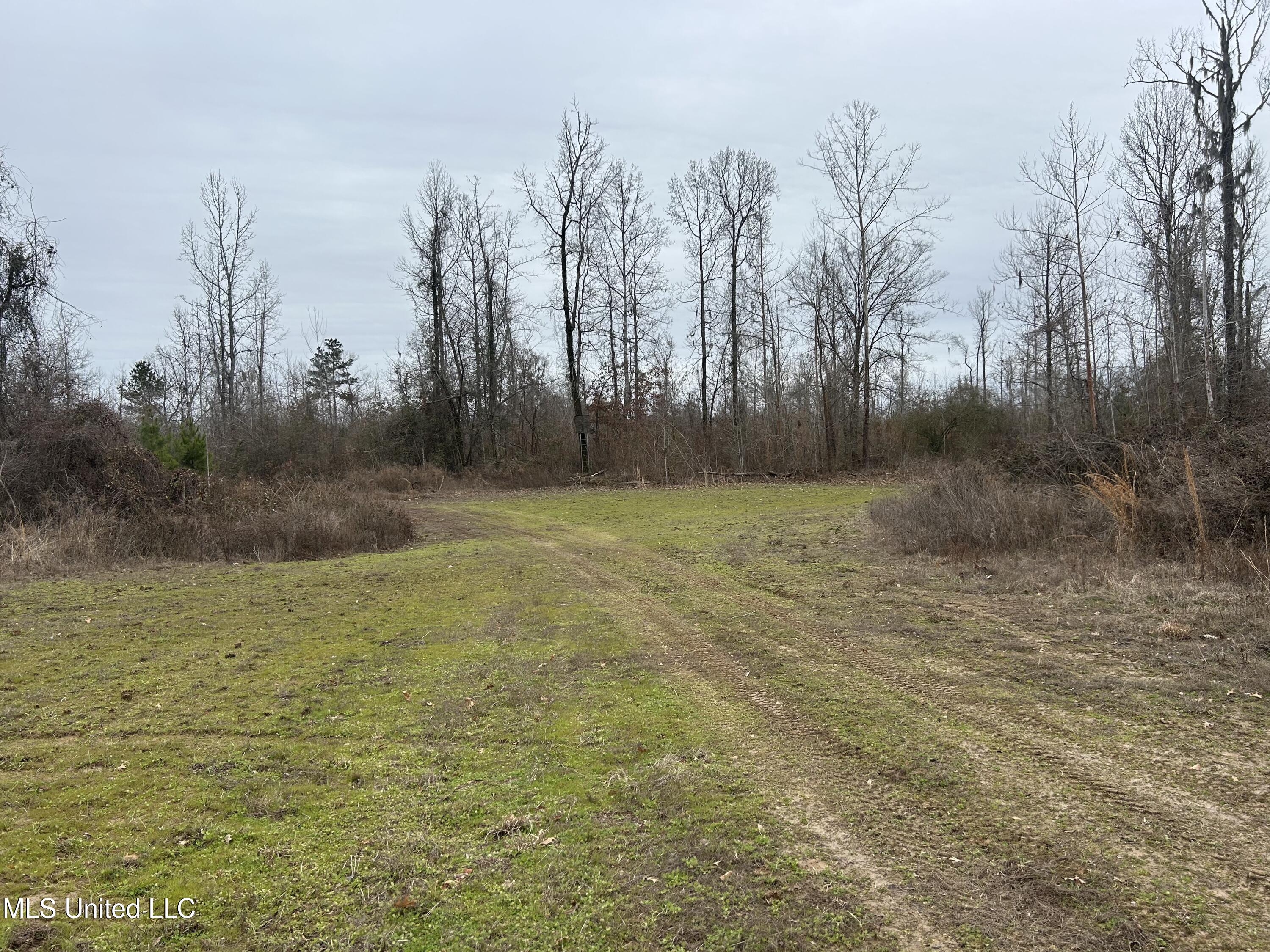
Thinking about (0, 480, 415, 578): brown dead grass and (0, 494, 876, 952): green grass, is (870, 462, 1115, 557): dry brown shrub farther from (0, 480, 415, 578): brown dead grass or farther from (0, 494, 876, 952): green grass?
(0, 480, 415, 578): brown dead grass

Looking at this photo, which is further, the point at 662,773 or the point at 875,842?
the point at 662,773

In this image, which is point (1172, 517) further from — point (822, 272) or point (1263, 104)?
point (822, 272)

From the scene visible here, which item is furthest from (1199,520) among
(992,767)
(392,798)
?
(392,798)

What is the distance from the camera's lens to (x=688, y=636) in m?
7.05

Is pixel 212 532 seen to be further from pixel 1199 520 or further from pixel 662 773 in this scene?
pixel 1199 520

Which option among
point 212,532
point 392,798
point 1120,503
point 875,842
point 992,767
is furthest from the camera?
point 212,532

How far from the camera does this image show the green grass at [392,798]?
2.79 meters

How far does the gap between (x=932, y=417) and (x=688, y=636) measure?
30669 millimetres

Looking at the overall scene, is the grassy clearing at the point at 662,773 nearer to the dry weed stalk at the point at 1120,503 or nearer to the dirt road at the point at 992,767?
the dirt road at the point at 992,767

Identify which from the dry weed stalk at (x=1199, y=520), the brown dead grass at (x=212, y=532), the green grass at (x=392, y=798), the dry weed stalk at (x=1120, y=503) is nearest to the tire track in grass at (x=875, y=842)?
the green grass at (x=392, y=798)

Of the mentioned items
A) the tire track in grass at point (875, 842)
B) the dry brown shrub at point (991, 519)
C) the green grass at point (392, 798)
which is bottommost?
the tire track in grass at point (875, 842)

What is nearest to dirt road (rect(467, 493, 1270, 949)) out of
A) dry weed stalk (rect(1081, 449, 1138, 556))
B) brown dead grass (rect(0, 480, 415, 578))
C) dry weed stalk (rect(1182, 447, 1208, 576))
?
dry weed stalk (rect(1182, 447, 1208, 576))

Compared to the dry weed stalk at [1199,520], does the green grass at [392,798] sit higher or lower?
lower

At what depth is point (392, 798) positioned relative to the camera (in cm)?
376
